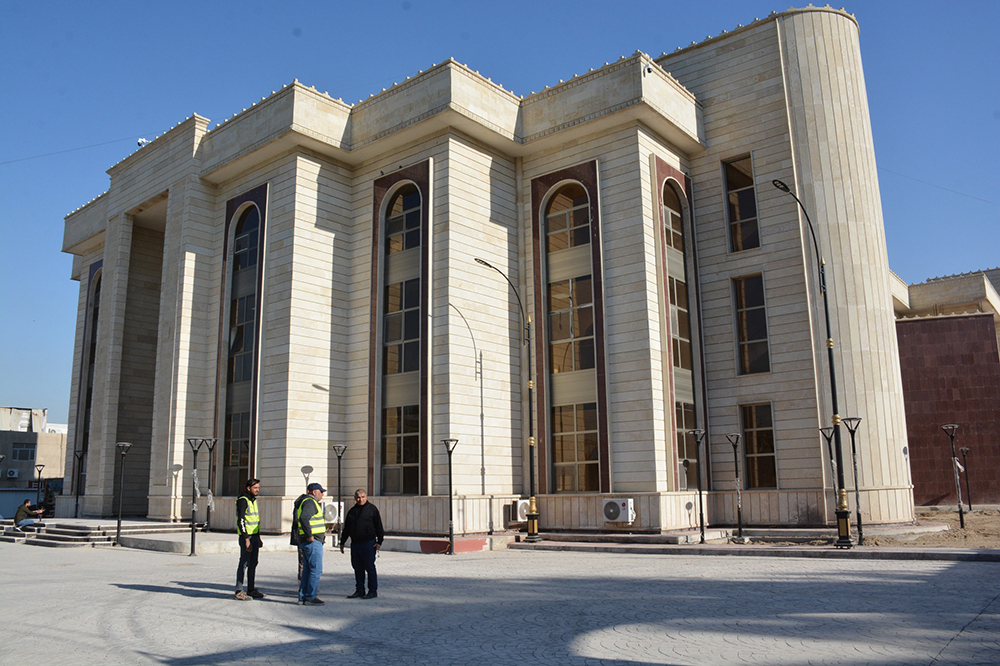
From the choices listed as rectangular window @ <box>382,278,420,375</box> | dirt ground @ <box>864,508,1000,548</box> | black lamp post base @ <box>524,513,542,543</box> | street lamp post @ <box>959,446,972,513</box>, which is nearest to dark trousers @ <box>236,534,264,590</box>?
black lamp post base @ <box>524,513,542,543</box>

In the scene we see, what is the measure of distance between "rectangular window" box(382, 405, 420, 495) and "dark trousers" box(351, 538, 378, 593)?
14.6 m

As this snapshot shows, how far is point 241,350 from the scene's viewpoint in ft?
103

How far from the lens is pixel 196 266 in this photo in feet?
108

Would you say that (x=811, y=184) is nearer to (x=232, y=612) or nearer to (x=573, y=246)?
(x=573, y=246)

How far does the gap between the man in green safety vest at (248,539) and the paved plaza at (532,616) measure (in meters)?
0.40

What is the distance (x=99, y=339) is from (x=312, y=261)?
594 inches

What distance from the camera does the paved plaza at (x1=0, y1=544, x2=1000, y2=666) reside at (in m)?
8.42

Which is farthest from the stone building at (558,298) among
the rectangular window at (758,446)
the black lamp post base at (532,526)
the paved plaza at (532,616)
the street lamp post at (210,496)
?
the paved plaza at (532,616)

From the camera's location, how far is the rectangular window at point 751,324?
28.5 metres

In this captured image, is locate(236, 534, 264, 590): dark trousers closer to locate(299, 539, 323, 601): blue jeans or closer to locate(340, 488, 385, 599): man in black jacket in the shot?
locate(299, 539, 323, 601): blue jeans

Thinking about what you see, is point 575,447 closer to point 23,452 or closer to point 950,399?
point 950,399

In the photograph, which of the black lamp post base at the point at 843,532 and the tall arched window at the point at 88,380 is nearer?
the black lamp post base at the point at 843,532

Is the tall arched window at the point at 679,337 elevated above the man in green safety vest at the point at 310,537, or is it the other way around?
the tall arched window at the point at 679,337

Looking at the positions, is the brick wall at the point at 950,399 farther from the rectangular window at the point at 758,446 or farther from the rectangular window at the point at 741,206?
the rectangular window at the point at 741,206
